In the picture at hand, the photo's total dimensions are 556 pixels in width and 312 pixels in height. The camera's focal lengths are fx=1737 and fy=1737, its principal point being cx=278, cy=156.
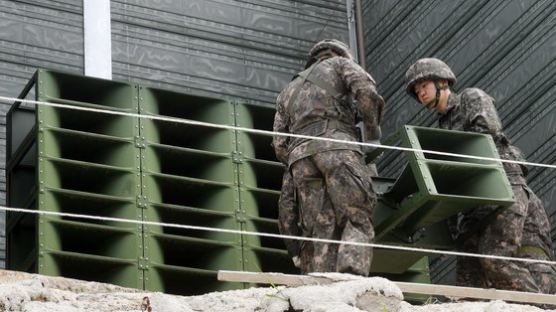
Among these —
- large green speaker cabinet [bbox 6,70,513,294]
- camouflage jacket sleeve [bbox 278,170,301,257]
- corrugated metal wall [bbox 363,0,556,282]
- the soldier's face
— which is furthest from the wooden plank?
corrugated metal wall [bbox 363,0,556,282]

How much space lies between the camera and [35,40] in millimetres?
13484

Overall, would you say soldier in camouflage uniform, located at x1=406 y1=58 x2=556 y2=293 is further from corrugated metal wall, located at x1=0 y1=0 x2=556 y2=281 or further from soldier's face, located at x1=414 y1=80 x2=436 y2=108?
corrugated metal wall, located at x1=0 y1=0 x2=556 y2=281

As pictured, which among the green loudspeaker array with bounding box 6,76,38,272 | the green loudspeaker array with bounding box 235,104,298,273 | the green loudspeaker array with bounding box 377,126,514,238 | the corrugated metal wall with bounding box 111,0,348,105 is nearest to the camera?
the green loudspeaker array with bounding box 377,126,514,238

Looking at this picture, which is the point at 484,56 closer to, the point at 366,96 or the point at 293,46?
the point at 293,46

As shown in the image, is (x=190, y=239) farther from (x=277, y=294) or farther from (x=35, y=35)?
(x=277, y=294)

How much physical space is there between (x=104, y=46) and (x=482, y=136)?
13.7 ft

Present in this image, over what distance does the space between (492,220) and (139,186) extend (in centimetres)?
274

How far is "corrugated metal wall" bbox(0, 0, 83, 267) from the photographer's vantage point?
523 inches

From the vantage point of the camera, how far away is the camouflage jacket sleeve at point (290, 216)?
10453 mm

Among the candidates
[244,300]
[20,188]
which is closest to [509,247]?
[244,300]

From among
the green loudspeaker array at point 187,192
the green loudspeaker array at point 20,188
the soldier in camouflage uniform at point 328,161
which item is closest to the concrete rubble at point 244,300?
the soldier in camouflage uniform at point 328,161

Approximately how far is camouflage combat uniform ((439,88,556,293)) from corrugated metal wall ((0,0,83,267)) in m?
3.65

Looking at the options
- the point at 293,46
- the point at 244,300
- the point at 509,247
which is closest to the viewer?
the point at 244,300

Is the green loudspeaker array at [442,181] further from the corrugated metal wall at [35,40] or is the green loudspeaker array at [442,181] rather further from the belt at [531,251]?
the corrugated metal wall at [35,40]
